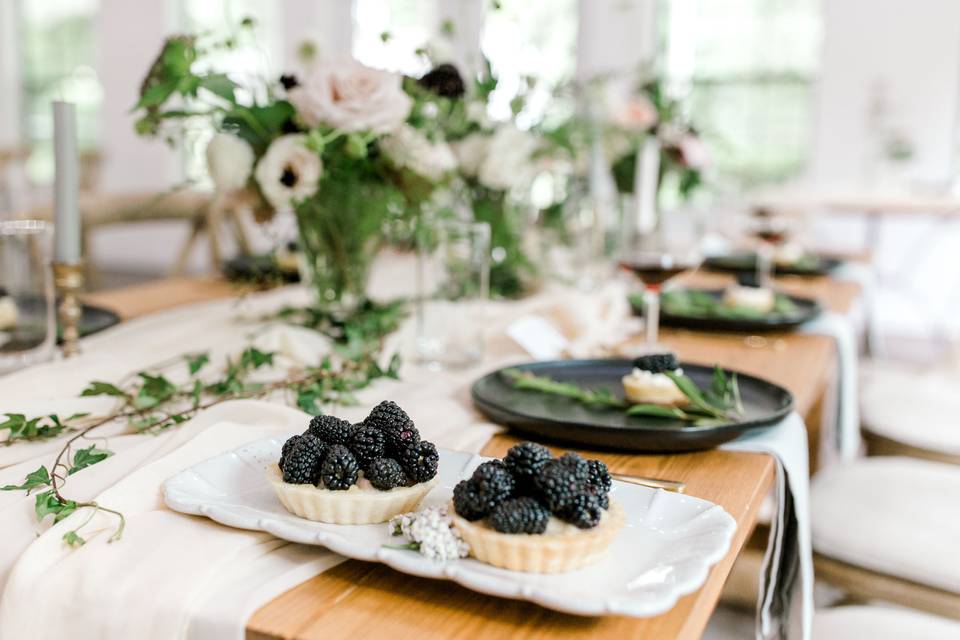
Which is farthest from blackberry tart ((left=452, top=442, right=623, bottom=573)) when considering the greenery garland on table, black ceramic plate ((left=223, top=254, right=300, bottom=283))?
black ceramic plate ((left=223, top=254, right=300, bottom=283))

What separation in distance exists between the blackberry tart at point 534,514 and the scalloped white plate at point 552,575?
12 mm

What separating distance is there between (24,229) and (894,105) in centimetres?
586

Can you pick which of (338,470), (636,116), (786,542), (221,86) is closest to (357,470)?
(338,470)

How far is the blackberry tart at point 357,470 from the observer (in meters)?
0.75

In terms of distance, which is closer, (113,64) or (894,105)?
(894,105)

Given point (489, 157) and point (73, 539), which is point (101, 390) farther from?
point (489, 157)

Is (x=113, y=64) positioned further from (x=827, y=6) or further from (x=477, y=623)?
(x=477, y=623)

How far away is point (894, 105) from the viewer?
19.6 feet

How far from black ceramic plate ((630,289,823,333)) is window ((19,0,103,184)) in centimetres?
741

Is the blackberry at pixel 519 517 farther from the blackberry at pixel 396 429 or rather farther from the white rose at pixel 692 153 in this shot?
the white rose at pixel 692 153

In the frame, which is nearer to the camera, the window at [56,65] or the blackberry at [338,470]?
the blackberry at [338,470]

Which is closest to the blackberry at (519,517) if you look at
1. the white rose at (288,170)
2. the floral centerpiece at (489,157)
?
the white rose at (288,170)

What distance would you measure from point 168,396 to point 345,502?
19.8 inches

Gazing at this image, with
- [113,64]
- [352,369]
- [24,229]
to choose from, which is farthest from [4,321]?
[113,64]
